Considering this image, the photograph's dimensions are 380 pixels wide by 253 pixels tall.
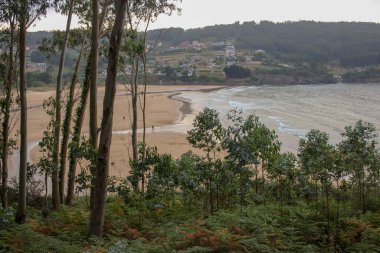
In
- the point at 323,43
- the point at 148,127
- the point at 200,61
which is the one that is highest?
the point at 323,43

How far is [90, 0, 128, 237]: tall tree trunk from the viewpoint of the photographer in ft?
28.7

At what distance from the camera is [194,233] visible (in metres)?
8.44

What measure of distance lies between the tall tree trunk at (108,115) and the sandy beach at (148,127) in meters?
10.9

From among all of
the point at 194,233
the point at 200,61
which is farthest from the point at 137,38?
the point at 200,61

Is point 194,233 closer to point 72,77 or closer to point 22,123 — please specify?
point 22,123

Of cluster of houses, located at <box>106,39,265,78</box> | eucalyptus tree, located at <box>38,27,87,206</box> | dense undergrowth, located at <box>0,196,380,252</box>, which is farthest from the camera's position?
cluster of houses, located at <box>106,39,265,78</box>

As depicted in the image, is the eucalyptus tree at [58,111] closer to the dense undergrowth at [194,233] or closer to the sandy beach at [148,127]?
the dense undergrowth at [194,233]

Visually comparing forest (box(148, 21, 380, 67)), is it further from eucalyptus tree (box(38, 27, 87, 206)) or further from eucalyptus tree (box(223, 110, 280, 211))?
eucalyptus tree (box(223, 110, 280, 211))

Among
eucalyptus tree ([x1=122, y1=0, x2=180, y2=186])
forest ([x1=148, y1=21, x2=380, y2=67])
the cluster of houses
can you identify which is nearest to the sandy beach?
eucalyptus tree ([x1=122, y1=0, x2=180, y2=186])

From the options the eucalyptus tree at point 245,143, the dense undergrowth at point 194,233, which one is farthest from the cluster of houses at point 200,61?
the eucalyptus tree at point 245,143

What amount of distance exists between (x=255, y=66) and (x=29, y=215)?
4835 inches

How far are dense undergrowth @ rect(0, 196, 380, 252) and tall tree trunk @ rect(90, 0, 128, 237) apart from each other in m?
0.85

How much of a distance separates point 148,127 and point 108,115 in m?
39.2

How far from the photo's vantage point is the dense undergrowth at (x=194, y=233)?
26.3ft
